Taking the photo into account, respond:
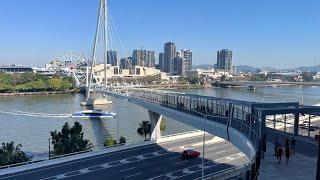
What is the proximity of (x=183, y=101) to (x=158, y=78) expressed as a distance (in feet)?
200

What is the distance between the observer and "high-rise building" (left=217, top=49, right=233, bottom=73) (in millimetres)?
128750

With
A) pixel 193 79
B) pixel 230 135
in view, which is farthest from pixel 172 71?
pixel 230 135

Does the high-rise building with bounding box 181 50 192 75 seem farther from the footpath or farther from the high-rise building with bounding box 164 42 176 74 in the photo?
the footpath

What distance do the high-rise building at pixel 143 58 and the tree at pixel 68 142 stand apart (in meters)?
90.7

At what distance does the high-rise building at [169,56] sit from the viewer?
108688mm

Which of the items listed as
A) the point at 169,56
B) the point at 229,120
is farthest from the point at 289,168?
the point at 169,56

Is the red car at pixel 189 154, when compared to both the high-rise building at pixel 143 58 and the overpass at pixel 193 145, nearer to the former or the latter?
the overpass at pixel 193 145

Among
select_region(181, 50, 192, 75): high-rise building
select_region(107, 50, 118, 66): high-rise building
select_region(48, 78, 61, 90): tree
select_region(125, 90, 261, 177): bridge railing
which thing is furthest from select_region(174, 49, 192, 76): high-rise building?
select_region(125, 90, 261, 177): bridge railing

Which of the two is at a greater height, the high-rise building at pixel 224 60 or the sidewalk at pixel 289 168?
the high-rise building at pixel 224 60

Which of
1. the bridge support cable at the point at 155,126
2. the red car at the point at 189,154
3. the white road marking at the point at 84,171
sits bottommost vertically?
the white road marking at the point at 84,171

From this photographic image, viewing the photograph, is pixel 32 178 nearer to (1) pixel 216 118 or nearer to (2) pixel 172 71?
(1) pixel 216 118

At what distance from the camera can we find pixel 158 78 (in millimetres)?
74375

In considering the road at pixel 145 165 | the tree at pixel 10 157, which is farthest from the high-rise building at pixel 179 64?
the tree at pixel 10 157

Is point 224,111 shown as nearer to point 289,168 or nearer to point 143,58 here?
point 289,168
